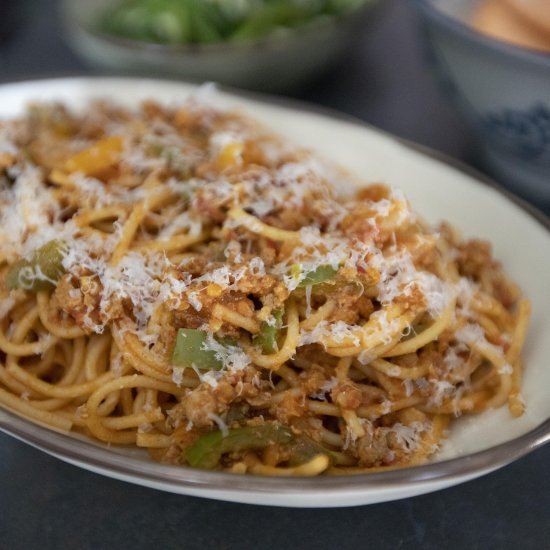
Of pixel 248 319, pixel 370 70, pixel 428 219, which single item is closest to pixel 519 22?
pixel 428 219

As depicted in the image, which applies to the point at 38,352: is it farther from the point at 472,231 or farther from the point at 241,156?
the point at 472,231

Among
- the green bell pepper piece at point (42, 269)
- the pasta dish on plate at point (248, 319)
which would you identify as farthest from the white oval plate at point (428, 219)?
the green bell pepper piece at point (42, 269)

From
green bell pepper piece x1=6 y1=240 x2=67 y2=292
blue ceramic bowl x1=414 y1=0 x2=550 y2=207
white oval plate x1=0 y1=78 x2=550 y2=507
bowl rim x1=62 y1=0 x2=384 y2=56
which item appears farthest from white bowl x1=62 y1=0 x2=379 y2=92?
green bell pepper piece x1=6 y1=240 x2=67 y2=292

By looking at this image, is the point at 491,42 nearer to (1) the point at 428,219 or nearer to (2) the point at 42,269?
(1) the point at 428,219

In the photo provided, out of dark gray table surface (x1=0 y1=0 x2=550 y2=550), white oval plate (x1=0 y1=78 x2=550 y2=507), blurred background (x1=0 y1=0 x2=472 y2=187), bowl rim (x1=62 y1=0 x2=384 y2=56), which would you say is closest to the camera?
white oval plate (x1=0 y1=78 x2=550 y2=507)

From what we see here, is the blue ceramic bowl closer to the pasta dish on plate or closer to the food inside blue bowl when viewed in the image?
the food inside blue bowl
